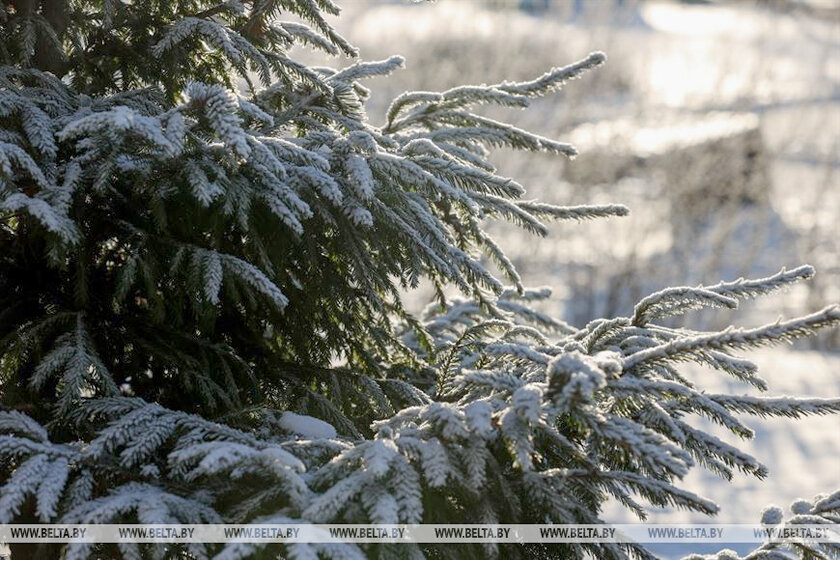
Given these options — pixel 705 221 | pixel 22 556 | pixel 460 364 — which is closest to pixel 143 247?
pixel 22 556

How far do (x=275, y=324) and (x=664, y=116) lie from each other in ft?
32.9

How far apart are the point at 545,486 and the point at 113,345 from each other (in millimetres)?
1084

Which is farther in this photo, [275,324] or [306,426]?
[275,324]

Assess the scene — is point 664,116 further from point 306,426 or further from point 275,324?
point 306,426

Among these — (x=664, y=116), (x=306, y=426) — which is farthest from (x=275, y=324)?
(x=664, y=116)

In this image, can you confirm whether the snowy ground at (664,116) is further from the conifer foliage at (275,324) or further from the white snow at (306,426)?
the white snow at (306,426)

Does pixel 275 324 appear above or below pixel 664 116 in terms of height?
above

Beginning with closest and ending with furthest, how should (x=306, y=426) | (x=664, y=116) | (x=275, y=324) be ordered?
(x=306, y=426) < (x=275, y=324) < (x=664, y=116)

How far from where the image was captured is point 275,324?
6.88 ft

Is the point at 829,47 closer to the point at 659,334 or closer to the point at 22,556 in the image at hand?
the point at 659,334

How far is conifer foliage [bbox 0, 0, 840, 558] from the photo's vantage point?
1.46 meters

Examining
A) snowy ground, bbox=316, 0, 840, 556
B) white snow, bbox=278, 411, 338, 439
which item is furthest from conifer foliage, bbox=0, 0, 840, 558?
snowy ground, bbox=316, 0, 840, 556

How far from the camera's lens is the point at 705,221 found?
9180 mm

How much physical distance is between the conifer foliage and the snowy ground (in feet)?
16.9
